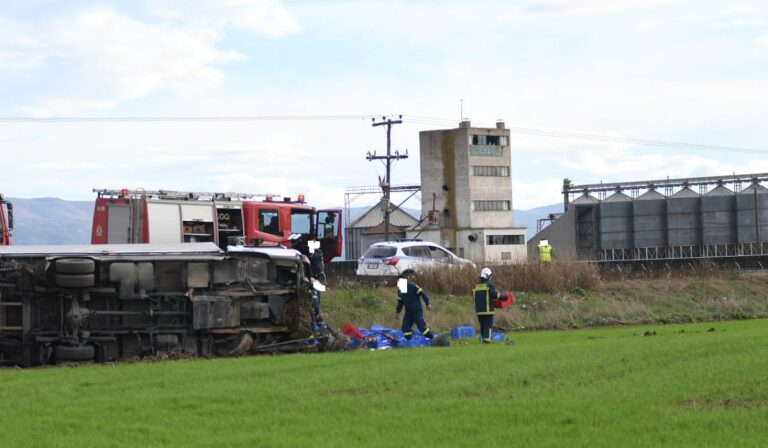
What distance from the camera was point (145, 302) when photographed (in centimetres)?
2073

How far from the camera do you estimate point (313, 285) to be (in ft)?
71.9

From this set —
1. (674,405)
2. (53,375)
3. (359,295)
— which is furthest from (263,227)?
(674,405)

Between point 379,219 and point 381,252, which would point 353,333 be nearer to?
point 381,252

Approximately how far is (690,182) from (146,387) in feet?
261

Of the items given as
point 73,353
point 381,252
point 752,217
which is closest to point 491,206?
point 752,217

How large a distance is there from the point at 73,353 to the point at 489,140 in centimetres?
6811

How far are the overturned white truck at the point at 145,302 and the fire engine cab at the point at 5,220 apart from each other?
763 centimetres

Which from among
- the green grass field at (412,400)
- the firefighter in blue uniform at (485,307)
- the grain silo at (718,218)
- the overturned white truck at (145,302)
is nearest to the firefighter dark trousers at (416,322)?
the firefighter in blue uniform at (485,307)

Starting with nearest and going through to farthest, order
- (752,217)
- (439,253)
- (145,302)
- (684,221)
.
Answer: (145,302)
(439,253)
(752,217)
(684,221)

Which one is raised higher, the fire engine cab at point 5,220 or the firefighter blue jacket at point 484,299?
the fire engine cab at point 5,220

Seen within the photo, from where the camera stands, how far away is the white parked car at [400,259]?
39531mm

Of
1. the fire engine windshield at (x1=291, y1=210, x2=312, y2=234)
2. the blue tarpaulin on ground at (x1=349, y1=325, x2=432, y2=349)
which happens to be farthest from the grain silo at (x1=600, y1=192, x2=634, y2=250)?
the blue tarpaulin on ground at (x1=349, y1=325, x2=432, y2=349)

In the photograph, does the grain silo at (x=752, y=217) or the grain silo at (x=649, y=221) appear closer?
the grain silo at (x=752, y=217)

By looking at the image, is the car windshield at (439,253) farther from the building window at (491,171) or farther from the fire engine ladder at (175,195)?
the building window at (491,171)
